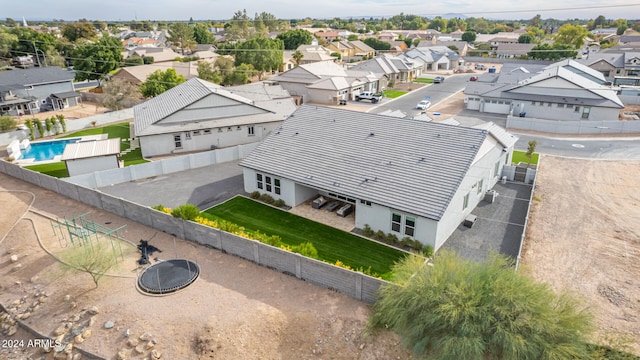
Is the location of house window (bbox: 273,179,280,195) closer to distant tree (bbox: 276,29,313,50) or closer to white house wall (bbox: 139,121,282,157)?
white house wall (bbox: 139,121,282,157)

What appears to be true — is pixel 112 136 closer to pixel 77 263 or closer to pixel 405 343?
pixel 77 263

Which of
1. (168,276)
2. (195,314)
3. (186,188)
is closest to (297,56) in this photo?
(186,188)

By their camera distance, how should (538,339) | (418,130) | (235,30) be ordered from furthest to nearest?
(235,30) < (418,130) < (538,339)

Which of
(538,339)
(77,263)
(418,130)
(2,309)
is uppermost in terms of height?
(418,130)

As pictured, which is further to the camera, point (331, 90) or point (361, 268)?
point (331, 90)

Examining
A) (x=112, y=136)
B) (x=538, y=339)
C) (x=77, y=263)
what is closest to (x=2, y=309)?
(x=77, y=263)

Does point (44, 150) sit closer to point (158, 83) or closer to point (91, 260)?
point (158, 83)

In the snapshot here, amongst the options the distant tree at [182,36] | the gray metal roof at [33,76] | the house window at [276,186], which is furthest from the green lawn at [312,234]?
the distant tree at [182,36]

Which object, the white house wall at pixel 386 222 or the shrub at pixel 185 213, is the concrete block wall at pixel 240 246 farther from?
the white house wall at pixel 386 222
